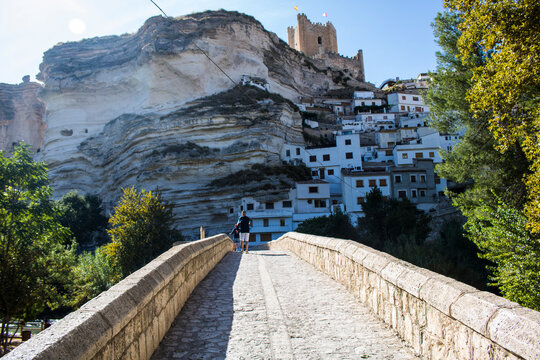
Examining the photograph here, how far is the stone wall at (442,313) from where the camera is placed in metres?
2.58

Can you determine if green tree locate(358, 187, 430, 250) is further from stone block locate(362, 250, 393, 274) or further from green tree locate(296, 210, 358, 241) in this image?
stone block locate(362, 250, 393, 274)

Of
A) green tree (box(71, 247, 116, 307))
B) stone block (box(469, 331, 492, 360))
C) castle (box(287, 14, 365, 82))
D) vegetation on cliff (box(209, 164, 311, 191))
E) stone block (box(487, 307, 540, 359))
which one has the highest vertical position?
castle (box(287, 14, 365, 82))

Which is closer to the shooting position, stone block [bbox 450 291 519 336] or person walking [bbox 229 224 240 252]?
stone block [bbox 450 291 519 336]

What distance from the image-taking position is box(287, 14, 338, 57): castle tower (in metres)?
104

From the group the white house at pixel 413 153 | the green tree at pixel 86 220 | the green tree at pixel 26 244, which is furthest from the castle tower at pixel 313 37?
the green tree at pixel 26 244

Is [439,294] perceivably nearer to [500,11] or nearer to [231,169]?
[500,11]

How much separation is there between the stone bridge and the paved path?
0.01m

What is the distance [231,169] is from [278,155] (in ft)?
22.1

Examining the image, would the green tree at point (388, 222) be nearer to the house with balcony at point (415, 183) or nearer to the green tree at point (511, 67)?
the house with balcony at point (415, 183)

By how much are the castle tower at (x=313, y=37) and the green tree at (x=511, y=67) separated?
313 ft

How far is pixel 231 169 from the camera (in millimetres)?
49781

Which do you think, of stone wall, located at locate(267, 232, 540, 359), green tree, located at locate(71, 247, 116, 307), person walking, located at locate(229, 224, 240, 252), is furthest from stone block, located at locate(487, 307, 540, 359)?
green tree, located at locate(71, 247, 116, 307)

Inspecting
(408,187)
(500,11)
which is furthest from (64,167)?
(500,11)

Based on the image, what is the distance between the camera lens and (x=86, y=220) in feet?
161
